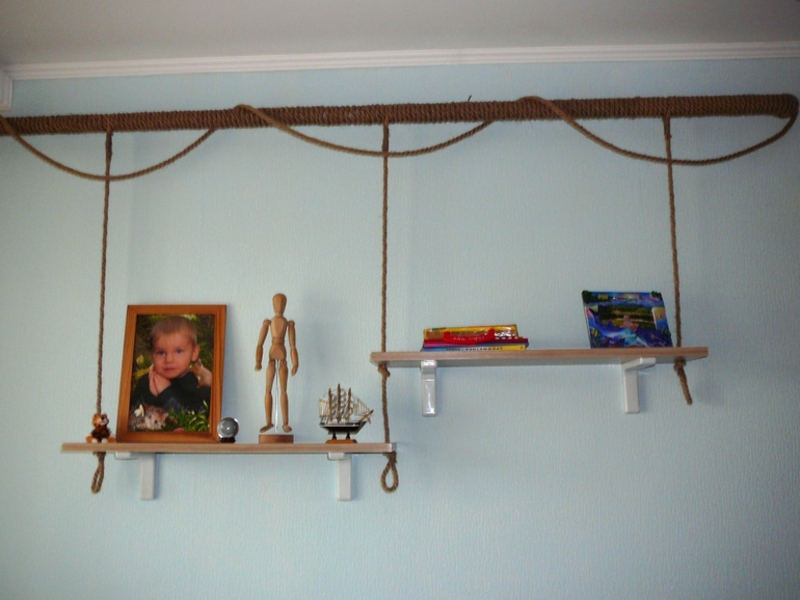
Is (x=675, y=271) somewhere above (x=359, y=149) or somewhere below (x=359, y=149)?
below

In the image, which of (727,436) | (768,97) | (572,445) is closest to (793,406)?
(727,436)

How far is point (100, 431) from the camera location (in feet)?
5.81

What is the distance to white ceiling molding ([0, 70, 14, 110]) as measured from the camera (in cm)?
208

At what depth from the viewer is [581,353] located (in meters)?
1.65

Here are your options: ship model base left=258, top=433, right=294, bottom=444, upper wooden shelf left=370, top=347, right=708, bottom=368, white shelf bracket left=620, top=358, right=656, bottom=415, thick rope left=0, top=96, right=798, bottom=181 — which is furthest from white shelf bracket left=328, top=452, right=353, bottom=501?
thick rope left=0, top=96, right=798, bottom=181

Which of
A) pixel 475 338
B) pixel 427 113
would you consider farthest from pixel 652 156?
pixel 475 338

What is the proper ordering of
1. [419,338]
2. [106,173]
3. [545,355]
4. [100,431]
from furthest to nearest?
[106,173] < [419,338] < [100,431] < [545,355]

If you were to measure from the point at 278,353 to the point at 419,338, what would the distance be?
0.36m

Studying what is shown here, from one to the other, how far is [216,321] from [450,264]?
2.09 feet

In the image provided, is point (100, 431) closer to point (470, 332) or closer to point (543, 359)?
point (470, 332)

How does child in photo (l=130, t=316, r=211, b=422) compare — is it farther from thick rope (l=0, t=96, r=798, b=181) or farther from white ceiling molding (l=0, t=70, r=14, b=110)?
white ceiling molding (l=0, t=70, r=14, b=110)

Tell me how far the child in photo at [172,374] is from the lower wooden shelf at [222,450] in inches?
5.0

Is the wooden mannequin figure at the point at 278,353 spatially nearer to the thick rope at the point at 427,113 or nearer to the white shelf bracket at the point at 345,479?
the white shelf bracket at the point at 345,479

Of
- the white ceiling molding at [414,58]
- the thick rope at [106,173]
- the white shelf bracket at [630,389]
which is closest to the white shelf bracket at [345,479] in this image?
the white shelf bracket at [630,389]
